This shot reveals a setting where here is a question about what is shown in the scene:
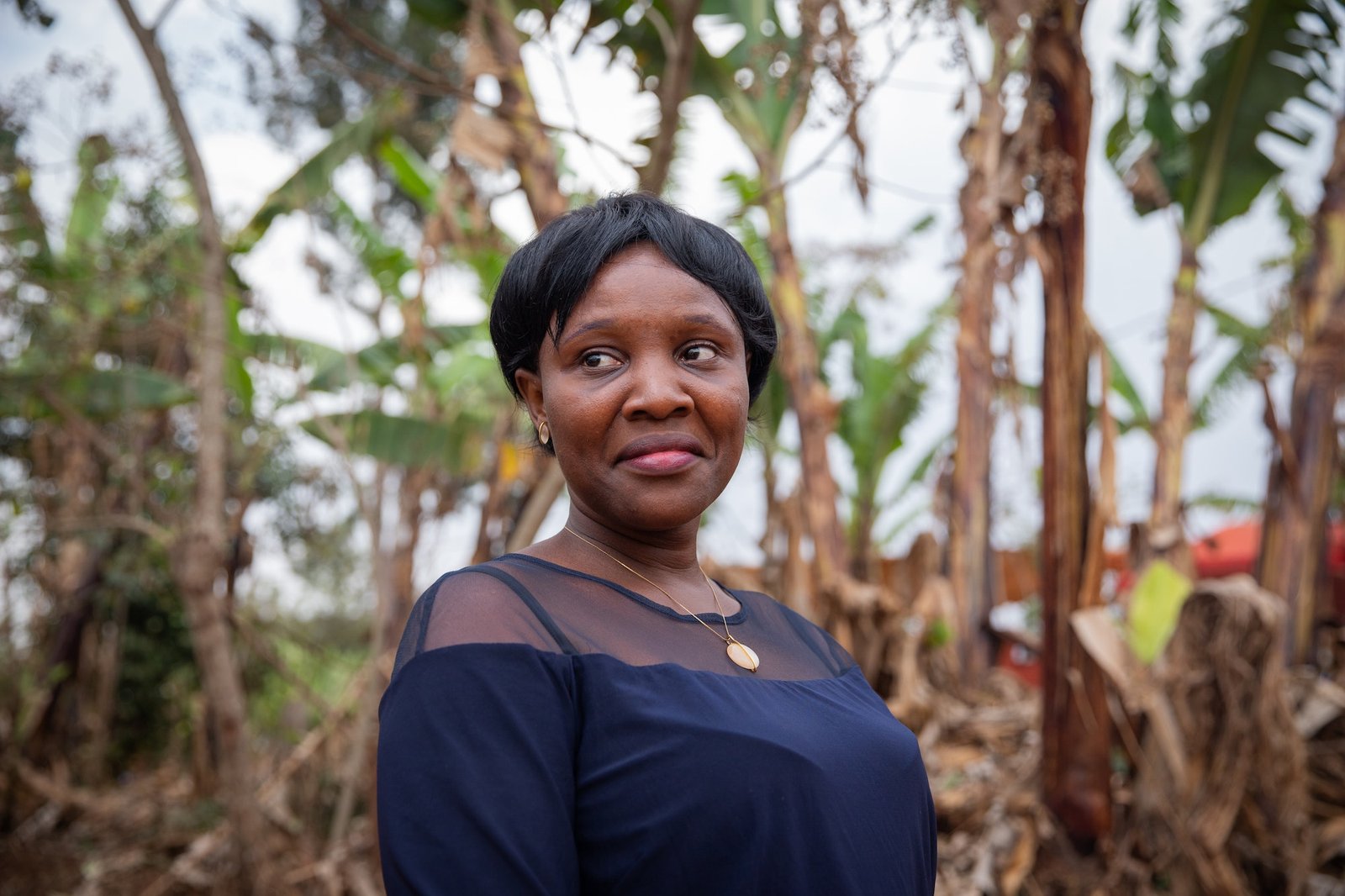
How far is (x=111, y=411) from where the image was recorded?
755 cm

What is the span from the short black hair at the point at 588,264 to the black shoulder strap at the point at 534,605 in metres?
0.34

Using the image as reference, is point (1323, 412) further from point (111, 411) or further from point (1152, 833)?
point (111, 411)

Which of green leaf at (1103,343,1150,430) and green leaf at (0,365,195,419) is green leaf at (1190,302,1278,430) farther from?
green leaf at (0,365,195,419)

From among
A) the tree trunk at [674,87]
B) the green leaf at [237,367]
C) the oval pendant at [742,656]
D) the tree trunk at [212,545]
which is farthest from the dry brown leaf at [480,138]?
the green leaf at [237,367]

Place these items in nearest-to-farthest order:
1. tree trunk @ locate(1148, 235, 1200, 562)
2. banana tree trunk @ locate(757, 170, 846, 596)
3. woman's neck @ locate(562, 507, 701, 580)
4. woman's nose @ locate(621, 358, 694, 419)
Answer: woman's nose @ locate(621, 358, 694, 419), woman's neck @ locate(562, 507, 701, 580), banana tree trunk @ locate(757, 170, 846, 596), tree trunk @ locate(1148, 235, 1200, 562)

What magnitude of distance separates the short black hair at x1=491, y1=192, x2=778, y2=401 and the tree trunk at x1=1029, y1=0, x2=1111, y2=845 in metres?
2.72

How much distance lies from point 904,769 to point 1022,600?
11962mm

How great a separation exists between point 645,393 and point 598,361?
86mm

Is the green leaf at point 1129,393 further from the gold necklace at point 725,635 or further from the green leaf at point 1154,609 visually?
the gold necklace at point 725,635

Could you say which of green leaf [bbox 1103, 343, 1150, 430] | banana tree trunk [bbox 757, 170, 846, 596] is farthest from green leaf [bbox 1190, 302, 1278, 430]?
banana tree trunk [bbox 757, 170, 846, 596]

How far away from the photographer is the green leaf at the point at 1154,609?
3932 millimetres

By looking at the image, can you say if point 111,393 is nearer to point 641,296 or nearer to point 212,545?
point 212,545

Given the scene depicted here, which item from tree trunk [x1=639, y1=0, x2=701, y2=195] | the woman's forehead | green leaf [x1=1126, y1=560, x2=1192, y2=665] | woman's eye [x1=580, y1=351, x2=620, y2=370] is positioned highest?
tree trunk [x1=639, y1=0, x2=701, y2=195]

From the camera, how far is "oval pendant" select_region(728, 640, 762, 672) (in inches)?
56.8
